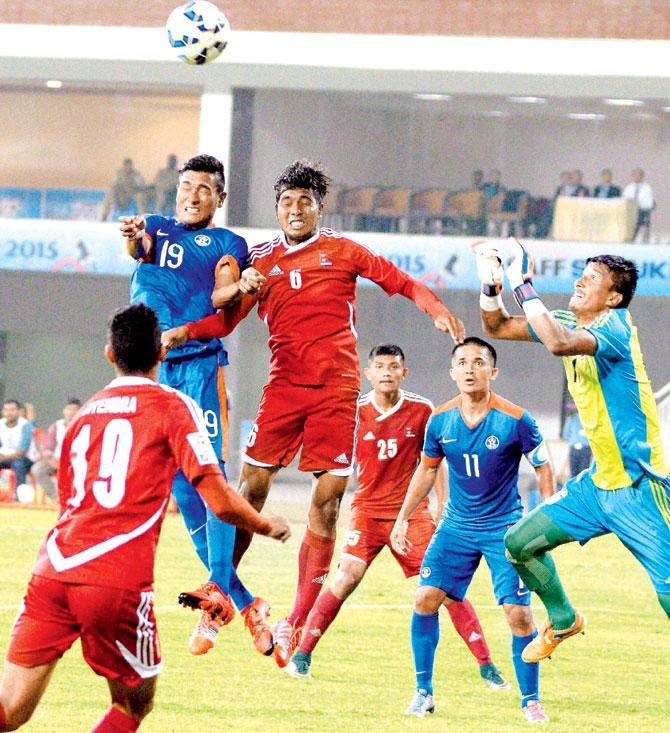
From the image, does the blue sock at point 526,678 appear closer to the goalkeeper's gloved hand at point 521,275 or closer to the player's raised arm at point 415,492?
the player's raised arm at point 415,492

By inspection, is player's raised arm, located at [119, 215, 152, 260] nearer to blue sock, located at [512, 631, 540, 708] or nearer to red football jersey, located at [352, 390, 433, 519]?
red football jersey, located at [352, 390, 433, 519]

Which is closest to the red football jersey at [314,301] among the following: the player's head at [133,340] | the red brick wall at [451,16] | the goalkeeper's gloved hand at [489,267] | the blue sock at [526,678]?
the goalkeeper's gloved hand at [489,267]

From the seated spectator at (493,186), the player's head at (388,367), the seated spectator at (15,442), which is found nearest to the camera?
the player's head at (388,367)

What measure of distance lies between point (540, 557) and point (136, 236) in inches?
120

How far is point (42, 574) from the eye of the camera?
561 cm

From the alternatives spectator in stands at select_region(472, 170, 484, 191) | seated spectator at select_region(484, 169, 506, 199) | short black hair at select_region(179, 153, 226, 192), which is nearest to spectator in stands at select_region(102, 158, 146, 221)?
spectator in stands at select_region(472, 170, 484, 191)

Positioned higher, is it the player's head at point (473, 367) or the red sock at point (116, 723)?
the player's head at point (473, 367)

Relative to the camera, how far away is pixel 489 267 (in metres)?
7.50

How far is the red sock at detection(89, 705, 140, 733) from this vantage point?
577 centimetres

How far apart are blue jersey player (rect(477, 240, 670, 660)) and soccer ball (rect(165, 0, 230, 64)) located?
12.0 ft

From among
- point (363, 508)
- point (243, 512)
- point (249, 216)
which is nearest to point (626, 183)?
point (249, 216)

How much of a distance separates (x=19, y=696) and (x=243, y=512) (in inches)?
44.4

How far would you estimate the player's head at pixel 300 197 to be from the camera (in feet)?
29.2

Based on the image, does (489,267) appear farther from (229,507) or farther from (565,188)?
(565,188)
